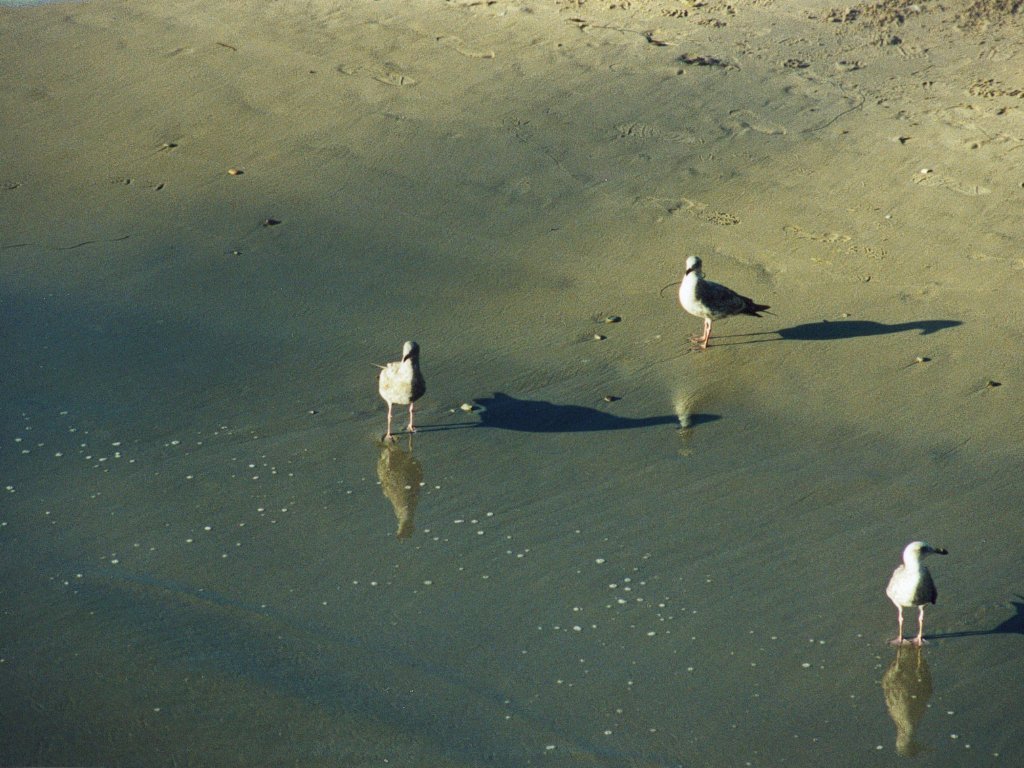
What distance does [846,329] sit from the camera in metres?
8.31

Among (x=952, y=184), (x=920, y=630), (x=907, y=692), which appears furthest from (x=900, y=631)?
(x=952, y=184)

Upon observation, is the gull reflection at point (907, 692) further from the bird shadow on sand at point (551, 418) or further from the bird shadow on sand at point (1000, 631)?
the bird shadow on sand at point (551, 418)

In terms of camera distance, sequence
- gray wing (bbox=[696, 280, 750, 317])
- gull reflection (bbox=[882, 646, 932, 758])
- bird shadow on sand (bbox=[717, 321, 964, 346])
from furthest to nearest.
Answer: bird shadow on sand (bbox=[717, 321, 964, 346])
gray wing (bbox=[696, 280, 750, 317])
gull reflection (bbox=[882, 646, 932, 758])

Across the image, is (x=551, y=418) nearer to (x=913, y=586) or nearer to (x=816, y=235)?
(x=913, y=586)

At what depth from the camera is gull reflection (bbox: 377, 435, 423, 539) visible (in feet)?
21.2

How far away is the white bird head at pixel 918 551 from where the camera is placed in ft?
18.3

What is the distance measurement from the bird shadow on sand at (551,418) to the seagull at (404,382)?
0.85 ft

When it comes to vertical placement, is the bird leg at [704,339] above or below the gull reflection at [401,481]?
above

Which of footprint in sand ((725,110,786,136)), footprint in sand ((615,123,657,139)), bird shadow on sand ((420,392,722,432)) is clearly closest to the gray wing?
bird shadow on sand ((420,392,722,432))

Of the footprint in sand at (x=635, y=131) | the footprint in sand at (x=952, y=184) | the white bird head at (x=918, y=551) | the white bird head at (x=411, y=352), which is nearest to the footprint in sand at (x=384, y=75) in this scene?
the footprint in sand at (x=635, y=131)

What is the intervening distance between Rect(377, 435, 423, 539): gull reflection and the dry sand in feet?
0.12

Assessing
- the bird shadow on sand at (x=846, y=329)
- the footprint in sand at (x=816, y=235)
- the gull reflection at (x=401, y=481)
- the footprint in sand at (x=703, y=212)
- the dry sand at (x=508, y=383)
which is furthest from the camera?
the footprint in sand at (x=703, y=212)

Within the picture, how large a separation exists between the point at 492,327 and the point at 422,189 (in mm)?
2192

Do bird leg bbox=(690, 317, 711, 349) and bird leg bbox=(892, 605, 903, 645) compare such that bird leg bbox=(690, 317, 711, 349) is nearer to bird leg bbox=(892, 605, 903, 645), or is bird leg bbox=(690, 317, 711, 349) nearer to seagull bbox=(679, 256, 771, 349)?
seagull bbox=(679, 256, 771, 349)
